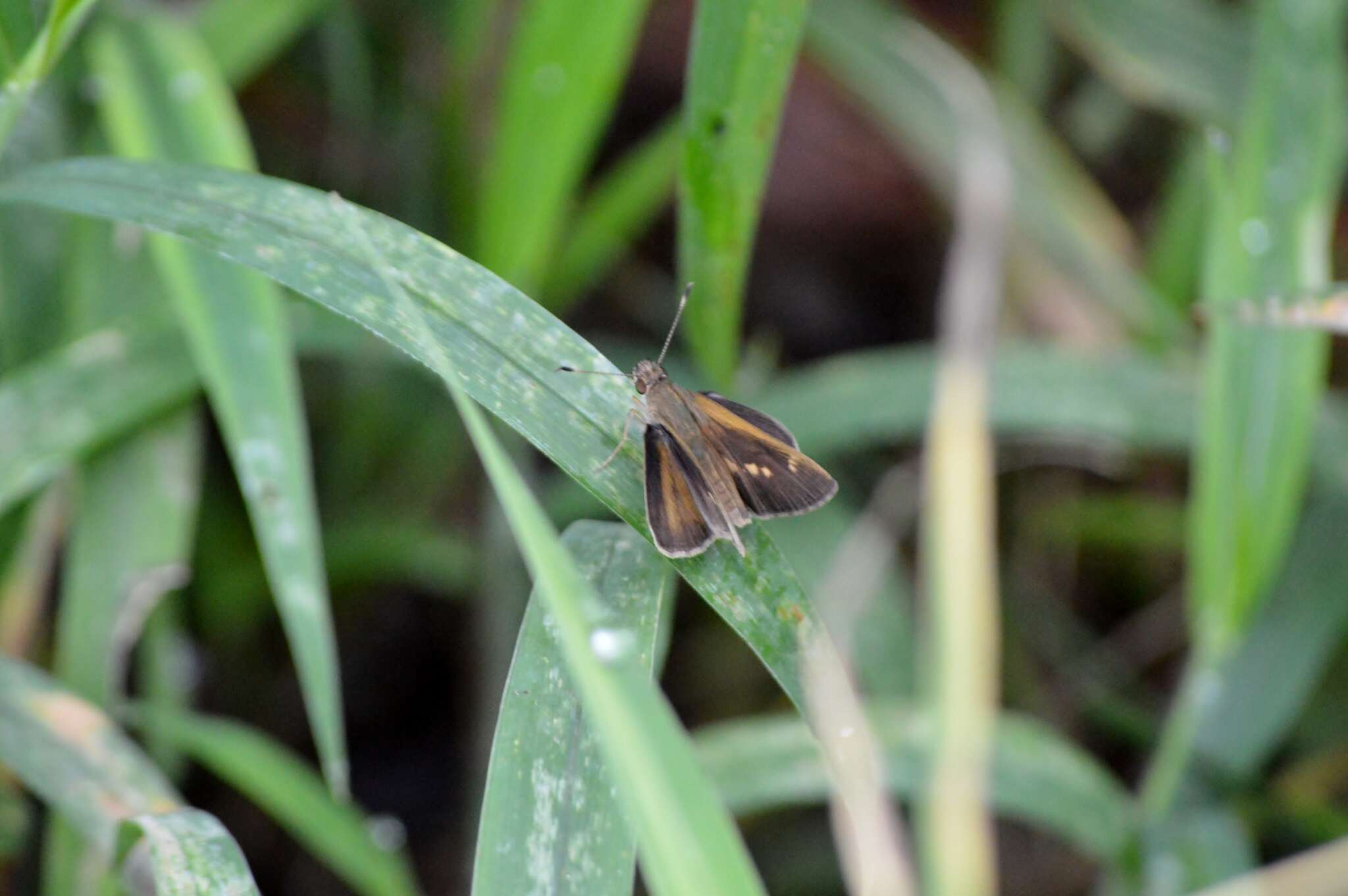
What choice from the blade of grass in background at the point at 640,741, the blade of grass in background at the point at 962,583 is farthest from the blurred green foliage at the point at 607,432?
the blade of grass in background at the point at 962,583

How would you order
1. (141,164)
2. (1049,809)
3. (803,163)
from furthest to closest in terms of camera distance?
1. (803,163)
2. (1049,809)
3. (141,164)

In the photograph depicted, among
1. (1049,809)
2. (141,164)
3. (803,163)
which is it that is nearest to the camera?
(141,164)

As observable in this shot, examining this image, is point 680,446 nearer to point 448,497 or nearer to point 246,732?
point 246,732

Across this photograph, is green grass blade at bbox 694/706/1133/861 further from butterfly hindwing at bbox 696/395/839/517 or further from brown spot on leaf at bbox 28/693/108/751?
brown spot on leaf at bbox 28/693/108/751

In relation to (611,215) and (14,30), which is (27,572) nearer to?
(14,30)

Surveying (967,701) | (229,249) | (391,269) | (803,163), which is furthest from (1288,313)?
(803,163)

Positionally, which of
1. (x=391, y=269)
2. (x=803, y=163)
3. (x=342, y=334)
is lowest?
(x=391, y=269)

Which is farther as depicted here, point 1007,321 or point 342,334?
point 1007,321

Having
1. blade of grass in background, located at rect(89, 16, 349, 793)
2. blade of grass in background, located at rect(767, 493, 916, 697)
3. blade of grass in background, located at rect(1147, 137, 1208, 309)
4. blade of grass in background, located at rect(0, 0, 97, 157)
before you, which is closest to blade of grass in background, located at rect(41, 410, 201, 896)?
blade of grass in background, located at rect(89, 16, 349, 793)

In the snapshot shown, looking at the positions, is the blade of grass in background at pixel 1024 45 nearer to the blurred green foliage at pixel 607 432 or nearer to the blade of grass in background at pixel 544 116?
the blurred green foliage at pixel 607 432
